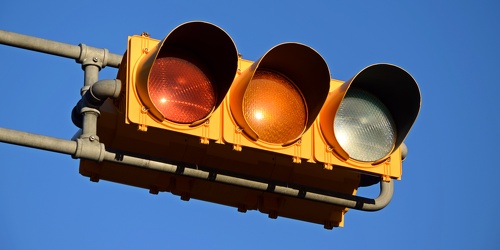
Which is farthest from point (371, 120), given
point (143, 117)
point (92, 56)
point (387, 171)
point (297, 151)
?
point (92, 56)

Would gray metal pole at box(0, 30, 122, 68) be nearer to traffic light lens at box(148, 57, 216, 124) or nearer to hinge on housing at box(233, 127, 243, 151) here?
traffic light lens at box(148, 57, 216, 124)

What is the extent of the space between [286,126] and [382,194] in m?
1.47

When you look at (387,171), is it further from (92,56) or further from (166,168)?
(92,56)

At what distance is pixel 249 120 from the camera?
1180 centimetres

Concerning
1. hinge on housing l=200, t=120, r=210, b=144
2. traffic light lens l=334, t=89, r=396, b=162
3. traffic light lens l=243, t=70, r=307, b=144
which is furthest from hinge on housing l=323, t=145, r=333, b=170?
hinge on housing l=200, t=120, r=210, b=144

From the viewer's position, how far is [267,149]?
11781mm

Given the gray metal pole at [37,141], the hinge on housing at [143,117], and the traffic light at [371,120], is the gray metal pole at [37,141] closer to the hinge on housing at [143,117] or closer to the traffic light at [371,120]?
the hinge on housing at [143,117]

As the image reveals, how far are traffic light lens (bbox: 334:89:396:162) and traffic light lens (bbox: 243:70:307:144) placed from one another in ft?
1.57

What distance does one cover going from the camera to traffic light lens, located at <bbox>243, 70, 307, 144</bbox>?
1186 centimetres

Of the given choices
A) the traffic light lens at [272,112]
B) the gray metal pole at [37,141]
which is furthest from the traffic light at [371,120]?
the gray metal pole at [37,141]

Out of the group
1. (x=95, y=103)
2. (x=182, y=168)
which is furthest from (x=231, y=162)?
(x=95, y=103)

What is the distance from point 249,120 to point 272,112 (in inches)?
9.1

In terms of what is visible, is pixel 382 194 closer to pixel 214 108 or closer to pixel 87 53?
pixel 214 108

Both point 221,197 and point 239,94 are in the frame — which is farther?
point 221,197
